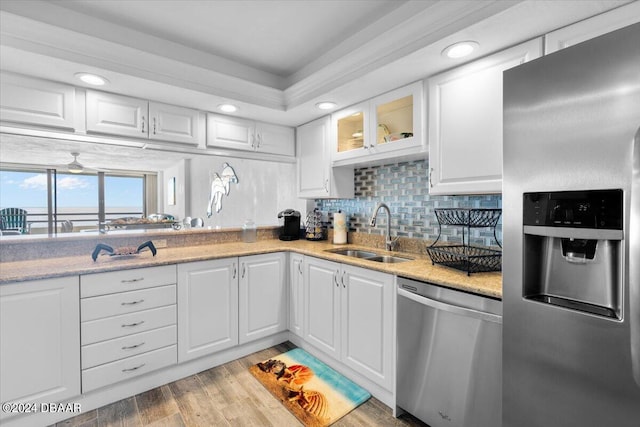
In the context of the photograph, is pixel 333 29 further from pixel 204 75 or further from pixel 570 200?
pixel 570 200

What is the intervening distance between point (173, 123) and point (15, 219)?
1914mm

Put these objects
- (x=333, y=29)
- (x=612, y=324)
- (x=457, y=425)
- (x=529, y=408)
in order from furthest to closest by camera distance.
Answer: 1. (x=333, y=29)
2. (x=457, y=425)
3. (x=529, y=408)
4. (x=612, y=324)

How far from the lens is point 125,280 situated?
6.48 feet

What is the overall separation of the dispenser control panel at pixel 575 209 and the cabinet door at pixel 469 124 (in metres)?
0.59

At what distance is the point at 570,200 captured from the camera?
101 cm

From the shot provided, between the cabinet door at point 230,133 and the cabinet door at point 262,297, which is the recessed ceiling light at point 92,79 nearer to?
the cabinet door at point 230,133

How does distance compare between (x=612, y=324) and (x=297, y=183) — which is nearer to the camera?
(x=612, y=324)

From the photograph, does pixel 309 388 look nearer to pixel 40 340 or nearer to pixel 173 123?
pixel 40 340

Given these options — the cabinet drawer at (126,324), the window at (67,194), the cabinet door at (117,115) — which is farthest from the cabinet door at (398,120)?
the window at (67,194)

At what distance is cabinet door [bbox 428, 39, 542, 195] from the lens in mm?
1644

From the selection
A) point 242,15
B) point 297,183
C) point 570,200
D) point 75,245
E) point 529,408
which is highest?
point 242,15

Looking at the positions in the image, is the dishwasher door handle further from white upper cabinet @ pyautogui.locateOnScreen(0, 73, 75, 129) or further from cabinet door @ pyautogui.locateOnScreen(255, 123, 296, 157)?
white upper cabinet @ pyautogui.locateOnScreen(0, 73, 75, 129)

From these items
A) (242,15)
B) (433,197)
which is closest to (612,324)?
(433,197)

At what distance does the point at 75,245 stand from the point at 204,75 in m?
1.63
